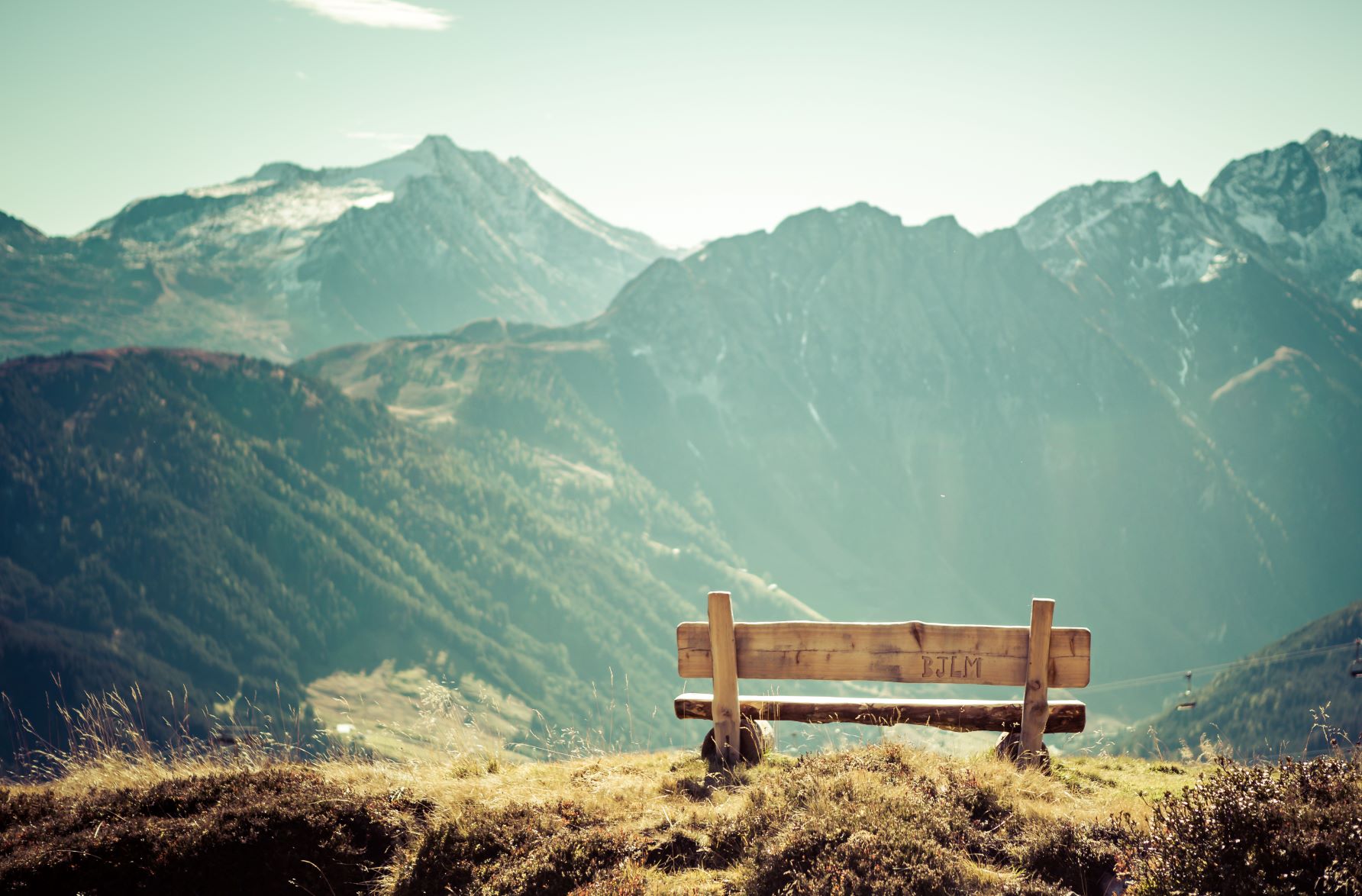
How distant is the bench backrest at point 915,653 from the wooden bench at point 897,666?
0.03 feet

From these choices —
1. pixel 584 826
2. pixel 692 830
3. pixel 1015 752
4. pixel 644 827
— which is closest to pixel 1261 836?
pixel 1015 752

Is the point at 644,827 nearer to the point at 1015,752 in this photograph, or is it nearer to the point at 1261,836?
the point at 1015,752

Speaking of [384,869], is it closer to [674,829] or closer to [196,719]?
[674,829]

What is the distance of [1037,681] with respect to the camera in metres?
9.29

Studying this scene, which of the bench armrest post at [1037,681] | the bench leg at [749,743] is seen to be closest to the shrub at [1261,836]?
the bench armrest post at [1037,681]

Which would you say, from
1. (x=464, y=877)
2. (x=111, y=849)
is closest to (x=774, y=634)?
(x=464, y=877)

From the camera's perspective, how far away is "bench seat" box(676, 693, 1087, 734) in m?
9.64

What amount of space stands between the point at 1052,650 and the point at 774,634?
3.02 meters

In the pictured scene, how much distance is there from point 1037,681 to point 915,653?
4.31 ft

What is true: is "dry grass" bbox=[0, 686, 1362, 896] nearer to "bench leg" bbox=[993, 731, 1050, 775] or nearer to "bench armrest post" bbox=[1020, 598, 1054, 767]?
"bench leg" bbox=[993, 731, 1050, 775]

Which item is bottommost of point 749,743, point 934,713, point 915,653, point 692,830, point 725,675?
point 692,830

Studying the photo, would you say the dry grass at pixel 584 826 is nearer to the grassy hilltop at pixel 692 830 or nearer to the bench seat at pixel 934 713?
the grassy hilltop at pixel 692 830

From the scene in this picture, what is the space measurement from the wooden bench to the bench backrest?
0.01 meters

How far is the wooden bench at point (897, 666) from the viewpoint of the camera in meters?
9.37
